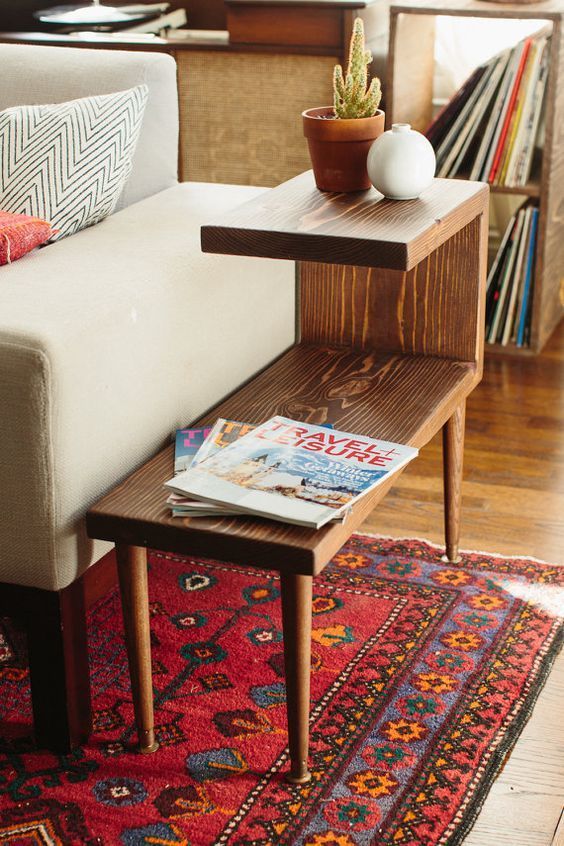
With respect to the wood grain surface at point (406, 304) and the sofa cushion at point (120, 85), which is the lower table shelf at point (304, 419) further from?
the sofa cushion at point (120, 85)

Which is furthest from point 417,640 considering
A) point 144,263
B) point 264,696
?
point 144,263

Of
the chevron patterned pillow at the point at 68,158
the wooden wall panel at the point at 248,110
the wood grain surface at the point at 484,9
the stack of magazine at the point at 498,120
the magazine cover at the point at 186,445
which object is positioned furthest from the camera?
the wooden wall panel at the point at 248,110

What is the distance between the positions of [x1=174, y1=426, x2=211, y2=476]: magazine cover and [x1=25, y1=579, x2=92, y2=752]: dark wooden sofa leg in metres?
0.21

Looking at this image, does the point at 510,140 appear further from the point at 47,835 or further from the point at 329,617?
the point at 47,835

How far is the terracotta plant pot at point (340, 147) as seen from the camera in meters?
1.80

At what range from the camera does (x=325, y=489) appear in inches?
58.2

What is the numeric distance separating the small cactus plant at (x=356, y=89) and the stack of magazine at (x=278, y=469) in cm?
51

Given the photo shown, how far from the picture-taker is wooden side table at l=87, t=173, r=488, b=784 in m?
1.42

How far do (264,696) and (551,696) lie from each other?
1.38ft

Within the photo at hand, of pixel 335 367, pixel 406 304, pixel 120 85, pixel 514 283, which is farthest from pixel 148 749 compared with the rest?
pixel 514 283

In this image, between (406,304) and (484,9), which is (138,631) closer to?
(406,304)

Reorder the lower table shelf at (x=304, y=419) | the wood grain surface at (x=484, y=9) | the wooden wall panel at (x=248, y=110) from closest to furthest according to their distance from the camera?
the lower table shelf at (x=304, y=419) → the wood grain surface at (x=484, y=9) → the wooden wall panel at (x=248, y=110)

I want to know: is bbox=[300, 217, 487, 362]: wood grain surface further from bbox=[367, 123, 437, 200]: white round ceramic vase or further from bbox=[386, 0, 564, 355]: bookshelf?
bbox=[386, 0, 564, 355]: bookshelf

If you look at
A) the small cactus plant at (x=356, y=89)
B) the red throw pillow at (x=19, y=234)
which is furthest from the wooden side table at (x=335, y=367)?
the red throw pillow at (x=19, y=234)
